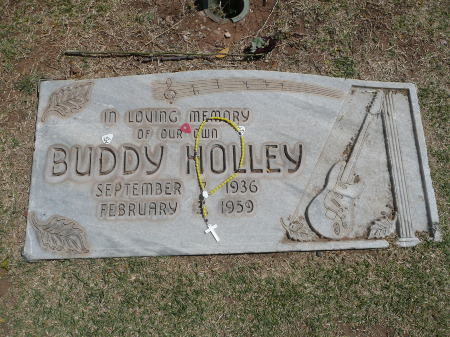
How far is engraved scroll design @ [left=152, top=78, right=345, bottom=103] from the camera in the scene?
3.98 meters

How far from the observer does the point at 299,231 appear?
3.64 meters

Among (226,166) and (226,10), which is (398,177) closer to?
(226,166)

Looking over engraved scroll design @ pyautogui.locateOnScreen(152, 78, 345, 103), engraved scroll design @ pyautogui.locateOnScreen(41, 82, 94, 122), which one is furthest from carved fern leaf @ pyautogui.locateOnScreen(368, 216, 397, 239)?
engraved scroll design @ pyautogui.locateOnScreen(41, 82, 94, 122)

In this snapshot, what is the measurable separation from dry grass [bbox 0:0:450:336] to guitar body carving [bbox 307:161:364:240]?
10.8 inches

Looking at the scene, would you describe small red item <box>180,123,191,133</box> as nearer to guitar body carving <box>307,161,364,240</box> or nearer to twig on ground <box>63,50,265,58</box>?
twig on ground <box>63,50,265,58</box>

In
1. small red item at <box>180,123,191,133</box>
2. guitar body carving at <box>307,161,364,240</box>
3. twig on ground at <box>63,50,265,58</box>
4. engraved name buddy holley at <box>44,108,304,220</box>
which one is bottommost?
guitar body carving at <box>307,161,364,240</box>

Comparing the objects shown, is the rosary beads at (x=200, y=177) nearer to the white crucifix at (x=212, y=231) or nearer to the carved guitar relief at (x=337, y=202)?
the white crucifix at (x=212, y=231)

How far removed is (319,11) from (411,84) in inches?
52.9

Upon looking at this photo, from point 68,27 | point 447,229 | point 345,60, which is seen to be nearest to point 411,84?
point 345,60

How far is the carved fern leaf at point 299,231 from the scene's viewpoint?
11.9 ft

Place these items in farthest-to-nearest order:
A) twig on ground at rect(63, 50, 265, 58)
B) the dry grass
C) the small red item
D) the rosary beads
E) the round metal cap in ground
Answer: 1. the round metal cap in ground
2. twig on ground at rect(63, 50, 265, 58)
3. the small red item
4. the rosary beads
5. the dry grass

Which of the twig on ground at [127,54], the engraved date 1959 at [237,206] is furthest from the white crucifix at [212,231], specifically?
the twig on ground at [127,54]

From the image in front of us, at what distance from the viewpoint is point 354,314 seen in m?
3.55

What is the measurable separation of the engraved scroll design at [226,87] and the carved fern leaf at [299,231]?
1.36 m
